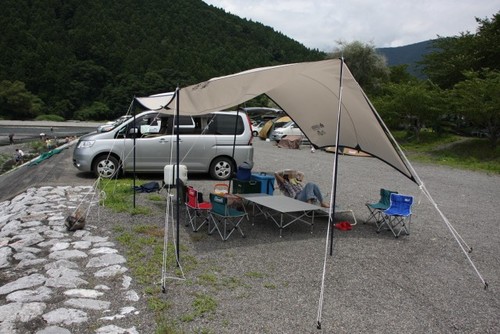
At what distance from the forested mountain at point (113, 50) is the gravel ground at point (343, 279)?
61.6 meters

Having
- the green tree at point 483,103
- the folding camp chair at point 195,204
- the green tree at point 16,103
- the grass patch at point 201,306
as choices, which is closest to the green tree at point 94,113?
the green tree at point 16,103

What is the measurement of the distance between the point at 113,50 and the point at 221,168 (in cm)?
7847

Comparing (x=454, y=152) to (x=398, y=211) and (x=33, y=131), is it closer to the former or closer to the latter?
(x=398, y=211)

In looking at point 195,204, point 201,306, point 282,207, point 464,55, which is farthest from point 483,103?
point 201,306

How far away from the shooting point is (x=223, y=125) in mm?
10992

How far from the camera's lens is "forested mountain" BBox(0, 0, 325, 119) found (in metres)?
70.8

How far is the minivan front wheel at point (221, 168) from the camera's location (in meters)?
11.0

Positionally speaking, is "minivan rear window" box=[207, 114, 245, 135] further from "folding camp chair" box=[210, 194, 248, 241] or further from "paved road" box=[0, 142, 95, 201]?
"folding camp chair" box=[210, 194, 248, 241]

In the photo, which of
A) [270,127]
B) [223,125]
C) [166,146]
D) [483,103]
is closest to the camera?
[166,146]

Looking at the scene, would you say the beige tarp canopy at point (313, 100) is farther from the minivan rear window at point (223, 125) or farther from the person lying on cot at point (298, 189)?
the minivan rear window at point (223, 125)

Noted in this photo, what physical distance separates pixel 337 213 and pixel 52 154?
1234 centimetres

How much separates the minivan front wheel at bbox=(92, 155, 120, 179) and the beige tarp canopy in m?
3.93

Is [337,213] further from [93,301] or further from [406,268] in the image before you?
[93,301]

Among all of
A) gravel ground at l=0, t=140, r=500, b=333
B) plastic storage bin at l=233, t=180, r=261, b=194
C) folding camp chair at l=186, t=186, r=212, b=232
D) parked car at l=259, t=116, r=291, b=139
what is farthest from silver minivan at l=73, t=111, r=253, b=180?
parked car at l=259, t=116, r=291, b=139
